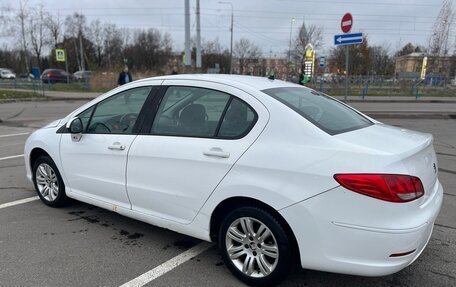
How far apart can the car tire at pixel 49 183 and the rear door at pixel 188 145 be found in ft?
4.52

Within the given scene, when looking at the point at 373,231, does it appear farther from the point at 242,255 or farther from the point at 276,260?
the point at 242,255

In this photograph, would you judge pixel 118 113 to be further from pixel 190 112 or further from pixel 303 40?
pixel 303 40

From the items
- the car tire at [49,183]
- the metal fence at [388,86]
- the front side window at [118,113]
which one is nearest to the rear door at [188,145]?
the front side window at [118,113]

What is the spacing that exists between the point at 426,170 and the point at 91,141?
315 centimetres

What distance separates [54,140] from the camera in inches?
171

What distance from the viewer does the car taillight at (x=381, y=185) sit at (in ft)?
7.96

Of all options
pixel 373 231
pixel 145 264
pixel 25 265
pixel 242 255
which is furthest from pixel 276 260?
pixel 25 265

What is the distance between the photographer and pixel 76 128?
4.02m

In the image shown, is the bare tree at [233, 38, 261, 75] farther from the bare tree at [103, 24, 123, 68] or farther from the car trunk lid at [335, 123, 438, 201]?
the car trunk lid at [335, 123, 438, 201]

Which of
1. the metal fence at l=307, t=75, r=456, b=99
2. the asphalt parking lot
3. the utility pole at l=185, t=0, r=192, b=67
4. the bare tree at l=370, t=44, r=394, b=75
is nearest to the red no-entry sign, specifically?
the asphalt parking lot

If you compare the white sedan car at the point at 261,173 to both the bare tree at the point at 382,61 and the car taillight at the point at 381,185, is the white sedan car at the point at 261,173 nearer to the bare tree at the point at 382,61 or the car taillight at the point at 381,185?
the car taillight at the point at 381,185

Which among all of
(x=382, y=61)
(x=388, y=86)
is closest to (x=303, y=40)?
(x=388, y=86)

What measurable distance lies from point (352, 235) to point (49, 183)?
3715 mm

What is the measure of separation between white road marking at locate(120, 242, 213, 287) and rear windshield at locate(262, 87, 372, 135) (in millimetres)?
1678
